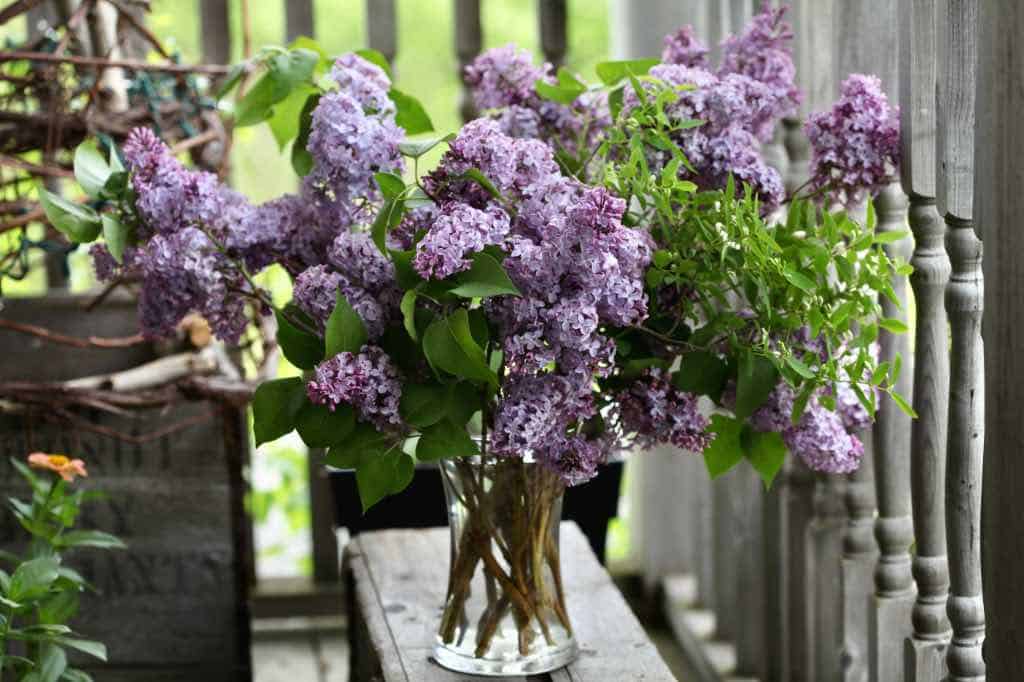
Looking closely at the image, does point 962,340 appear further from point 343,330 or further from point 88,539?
point 88,539

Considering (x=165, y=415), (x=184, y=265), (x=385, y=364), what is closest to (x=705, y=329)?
(x=385, y=364)

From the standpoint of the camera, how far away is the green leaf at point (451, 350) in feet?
3.90

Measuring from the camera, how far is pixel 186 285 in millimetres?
1350

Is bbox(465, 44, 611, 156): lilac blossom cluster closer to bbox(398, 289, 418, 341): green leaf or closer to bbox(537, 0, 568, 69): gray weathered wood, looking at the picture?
bbox(398, 289, 418, 341): green leaf

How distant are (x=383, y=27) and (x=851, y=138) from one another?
4.54 feet

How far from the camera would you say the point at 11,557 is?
5.17 ft

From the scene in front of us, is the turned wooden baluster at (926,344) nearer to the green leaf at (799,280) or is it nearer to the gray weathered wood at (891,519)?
the gray weathered wood at (891,519)

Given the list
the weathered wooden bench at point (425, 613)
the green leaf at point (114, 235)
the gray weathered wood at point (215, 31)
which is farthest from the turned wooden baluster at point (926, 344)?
the gray weathered wood at point (215, 31)

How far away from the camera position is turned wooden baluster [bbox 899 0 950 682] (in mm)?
1424

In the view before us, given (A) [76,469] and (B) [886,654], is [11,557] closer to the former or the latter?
(A) [76,469]

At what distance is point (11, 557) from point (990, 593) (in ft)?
3.21

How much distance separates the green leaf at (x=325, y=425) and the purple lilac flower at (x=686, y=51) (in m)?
0.50

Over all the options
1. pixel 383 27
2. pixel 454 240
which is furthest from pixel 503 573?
pixel 383 27

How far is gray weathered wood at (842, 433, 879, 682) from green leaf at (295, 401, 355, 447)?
78cm
